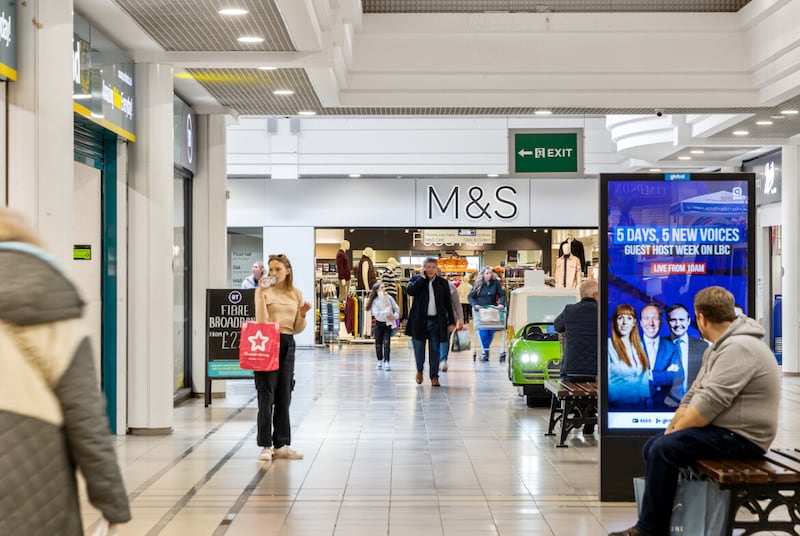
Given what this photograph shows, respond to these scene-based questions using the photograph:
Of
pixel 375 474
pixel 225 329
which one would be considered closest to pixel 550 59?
pixel 225 329

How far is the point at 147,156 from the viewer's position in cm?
952

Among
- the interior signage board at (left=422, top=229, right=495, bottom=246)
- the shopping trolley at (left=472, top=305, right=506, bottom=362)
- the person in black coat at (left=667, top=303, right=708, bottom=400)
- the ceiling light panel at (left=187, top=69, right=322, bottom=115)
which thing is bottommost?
the shopping trolley at (left=472, top=305, right=506, bottom=362)

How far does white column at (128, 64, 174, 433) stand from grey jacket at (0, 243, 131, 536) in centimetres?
713

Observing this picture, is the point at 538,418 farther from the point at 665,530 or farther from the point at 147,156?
the point at 665,530

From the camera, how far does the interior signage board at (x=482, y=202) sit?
71.1ft

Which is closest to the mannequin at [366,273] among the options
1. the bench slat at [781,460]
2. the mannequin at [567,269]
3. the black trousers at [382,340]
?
the mannequin at [567,269]

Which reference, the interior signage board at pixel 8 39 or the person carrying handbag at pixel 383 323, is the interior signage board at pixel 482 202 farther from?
the interior signage board at pixel 8 39

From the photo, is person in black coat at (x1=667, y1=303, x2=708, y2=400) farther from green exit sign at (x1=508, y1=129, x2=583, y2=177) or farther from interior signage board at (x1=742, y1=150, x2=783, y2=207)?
interior signage board at (x1=742, y1=150, x2=783, y2=207)

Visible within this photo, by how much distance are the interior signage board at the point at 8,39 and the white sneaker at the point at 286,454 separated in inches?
145

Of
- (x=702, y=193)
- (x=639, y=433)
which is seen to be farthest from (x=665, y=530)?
(x=702, y=193)

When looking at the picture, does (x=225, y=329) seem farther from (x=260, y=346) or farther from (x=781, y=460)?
(x=781, y=460)

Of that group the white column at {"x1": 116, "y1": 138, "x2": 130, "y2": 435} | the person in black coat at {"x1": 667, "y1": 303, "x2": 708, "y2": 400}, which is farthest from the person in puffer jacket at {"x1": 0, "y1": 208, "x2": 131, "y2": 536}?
the white column at {"x1": 116, "y1": 138, "x2": 130, "y2": 435}

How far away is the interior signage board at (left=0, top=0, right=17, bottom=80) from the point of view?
5.71 m

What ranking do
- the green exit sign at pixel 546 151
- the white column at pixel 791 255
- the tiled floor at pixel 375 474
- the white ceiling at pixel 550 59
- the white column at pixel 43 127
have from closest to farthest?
the white column at pixel 43 127, the tiled floor at pixel 375 474, the white ceiling at pixel 550 59, the green exit sign at pixel 546 151, the white column at pixel 791 255
